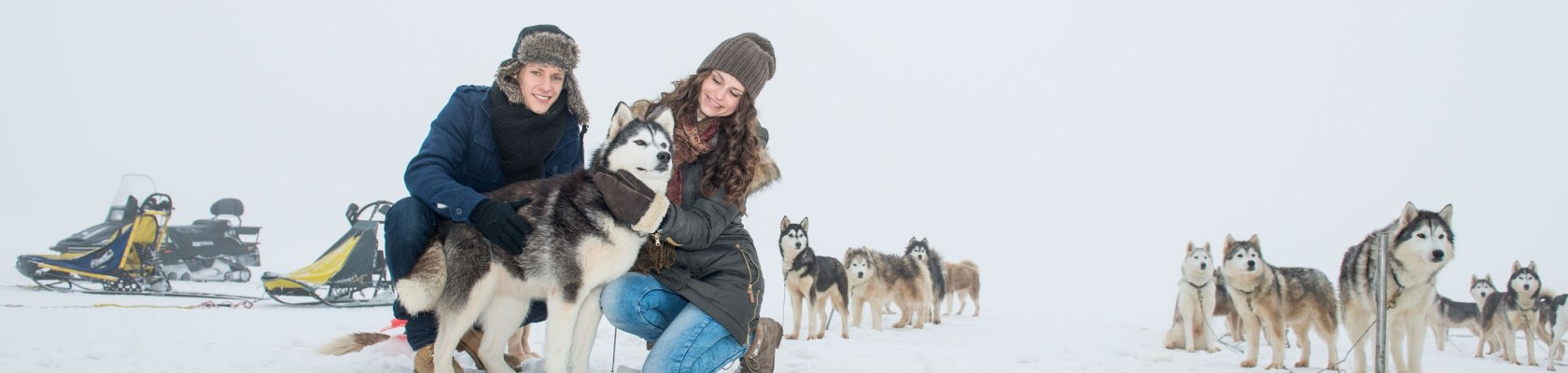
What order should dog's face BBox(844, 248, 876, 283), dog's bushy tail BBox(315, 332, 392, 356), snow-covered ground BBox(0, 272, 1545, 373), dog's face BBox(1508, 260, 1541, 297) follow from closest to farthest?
dog's bushy tail BBox(315, 332, 392, 356), snow-covered ground BBox(0, 272, 1545, 373), dog's face BBox(1508, 260, 1541, 297), dog's face BBox(844, 248, 876, 283)

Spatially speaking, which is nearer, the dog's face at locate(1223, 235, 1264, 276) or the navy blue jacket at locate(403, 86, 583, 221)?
the navy blue jacket at locate(403, 86, 583, 221)

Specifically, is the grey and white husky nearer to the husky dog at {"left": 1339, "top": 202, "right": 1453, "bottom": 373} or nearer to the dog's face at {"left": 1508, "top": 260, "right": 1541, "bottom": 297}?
the dog's face at {"left": 1508, "top": 260, "right": 1541, "bottom": 297}

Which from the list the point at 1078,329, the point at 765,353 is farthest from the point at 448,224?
the point at 1078,329

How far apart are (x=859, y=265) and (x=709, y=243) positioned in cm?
487

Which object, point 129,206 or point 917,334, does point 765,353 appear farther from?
point 129,206

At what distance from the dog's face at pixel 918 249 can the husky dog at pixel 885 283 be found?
1.10m

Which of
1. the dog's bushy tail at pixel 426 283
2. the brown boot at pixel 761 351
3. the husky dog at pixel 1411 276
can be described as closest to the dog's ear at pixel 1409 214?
the husky dog at pixel 1411 276

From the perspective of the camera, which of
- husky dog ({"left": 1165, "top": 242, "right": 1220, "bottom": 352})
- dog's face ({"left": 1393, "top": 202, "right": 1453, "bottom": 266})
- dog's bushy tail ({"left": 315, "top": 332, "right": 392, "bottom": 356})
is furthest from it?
husky dog ({"left": 1165, "top": 242, "right": 1220, "bottom": 352})

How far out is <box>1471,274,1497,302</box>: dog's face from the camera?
699 cm

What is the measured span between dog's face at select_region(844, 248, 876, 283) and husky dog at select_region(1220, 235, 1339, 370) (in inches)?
124

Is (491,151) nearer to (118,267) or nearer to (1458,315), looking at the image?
(118,267)

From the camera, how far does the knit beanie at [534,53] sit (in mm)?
2871

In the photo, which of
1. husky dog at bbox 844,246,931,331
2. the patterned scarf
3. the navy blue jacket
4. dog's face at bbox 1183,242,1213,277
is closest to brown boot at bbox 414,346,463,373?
the navy blue jacket

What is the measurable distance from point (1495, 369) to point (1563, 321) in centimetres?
115
